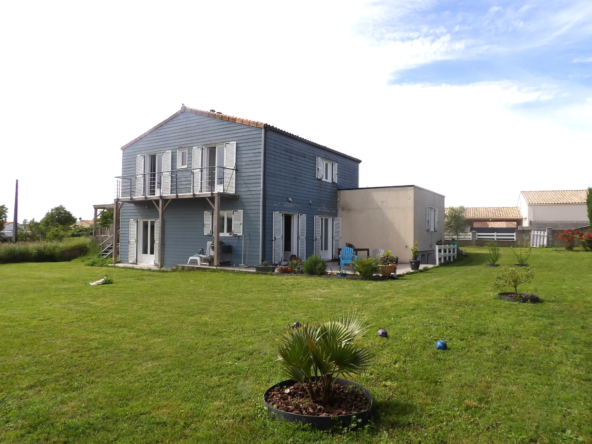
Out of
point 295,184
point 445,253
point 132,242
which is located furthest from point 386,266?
point 132,242

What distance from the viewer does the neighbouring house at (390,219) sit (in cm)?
1762

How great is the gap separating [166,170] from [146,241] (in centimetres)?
342

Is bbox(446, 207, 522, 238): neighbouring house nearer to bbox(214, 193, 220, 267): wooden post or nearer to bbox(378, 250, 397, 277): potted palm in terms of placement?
bbox(378, 250, 397, 277): potted palm

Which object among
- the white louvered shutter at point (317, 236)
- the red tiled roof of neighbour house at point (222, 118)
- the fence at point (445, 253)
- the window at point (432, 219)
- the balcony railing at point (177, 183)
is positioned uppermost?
the red tiled roof of neighbour house at point (222, 118)

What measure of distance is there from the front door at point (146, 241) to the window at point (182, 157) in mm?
2903

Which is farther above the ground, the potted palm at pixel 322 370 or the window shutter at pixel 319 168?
the window shutter at pixel 319 168

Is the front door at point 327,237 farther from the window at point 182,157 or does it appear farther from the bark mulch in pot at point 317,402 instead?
the bark mulch in pot at point 317,402

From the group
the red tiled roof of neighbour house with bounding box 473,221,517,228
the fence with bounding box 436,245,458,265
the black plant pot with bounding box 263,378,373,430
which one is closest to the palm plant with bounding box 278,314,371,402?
the black plant pot with bounding box 263,378,373,430

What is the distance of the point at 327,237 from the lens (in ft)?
62.4

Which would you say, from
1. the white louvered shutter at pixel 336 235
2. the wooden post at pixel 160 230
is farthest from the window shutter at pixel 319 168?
the wooden post at pixel 160 230

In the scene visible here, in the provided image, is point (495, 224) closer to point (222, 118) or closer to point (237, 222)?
point (237, 222)

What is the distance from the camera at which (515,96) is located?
11.7m

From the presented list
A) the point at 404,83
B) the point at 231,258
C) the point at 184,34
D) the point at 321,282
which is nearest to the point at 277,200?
the point at 231,258

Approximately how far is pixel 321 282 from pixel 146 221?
10.6 m
